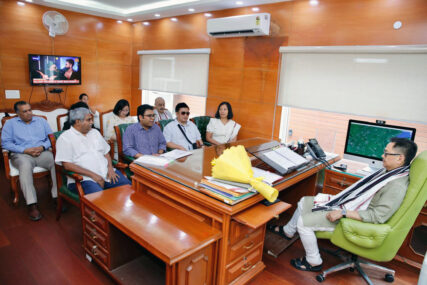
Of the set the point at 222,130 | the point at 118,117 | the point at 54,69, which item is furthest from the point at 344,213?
the point at 54,69

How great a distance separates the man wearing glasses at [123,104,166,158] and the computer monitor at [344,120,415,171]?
2267 millimetres

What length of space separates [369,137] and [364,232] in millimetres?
1260

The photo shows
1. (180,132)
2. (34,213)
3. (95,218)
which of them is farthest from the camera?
(180,132)

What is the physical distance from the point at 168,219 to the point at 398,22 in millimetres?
3369

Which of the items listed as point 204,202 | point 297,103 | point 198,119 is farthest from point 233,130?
point 204,202

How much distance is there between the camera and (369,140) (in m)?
3.03

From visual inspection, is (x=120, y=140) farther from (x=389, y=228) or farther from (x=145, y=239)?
(x=389, y=228)

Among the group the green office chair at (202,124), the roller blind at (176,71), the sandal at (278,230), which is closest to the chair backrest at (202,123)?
the green office chair at (202,124)

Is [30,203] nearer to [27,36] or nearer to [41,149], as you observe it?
[41,149]

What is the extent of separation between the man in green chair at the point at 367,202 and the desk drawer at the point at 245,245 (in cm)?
38

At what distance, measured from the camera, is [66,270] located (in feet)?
7.77

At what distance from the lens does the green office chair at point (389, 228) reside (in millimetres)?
2018

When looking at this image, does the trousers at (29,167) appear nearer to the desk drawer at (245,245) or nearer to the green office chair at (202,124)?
the green office chair at (202,124)

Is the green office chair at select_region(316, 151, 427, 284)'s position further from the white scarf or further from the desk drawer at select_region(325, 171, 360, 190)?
the desk drawer at select_region(325, 171, 360, 190)
